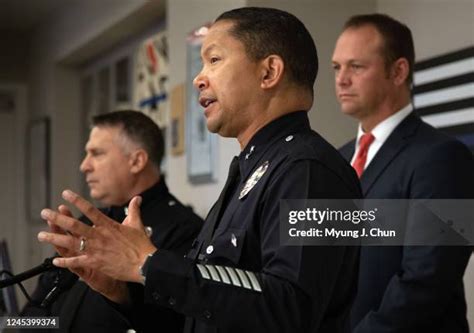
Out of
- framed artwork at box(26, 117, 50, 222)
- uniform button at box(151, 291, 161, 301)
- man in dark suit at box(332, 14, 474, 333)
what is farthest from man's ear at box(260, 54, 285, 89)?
framed artwork at box(26, 117, 50, 222)

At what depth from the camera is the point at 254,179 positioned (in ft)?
4.20

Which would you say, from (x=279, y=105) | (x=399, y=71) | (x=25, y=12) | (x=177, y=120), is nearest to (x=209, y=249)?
(x=279, y=105)

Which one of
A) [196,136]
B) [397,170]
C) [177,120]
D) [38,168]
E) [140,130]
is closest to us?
[397,170]

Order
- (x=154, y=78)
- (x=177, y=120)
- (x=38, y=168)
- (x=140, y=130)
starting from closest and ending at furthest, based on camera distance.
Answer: (x=140, y=130), (x=177, y=120), (x=154, y=78), (x=38, y=168)

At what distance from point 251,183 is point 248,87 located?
16cm

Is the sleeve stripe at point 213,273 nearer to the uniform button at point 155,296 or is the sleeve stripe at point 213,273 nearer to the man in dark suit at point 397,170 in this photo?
the uniform button at point 155,296

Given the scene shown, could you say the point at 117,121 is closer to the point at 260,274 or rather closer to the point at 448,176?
the point at 448,176

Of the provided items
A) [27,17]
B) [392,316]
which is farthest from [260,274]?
[27,17]

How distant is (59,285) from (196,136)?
6.77 ft

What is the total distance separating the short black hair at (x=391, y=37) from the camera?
2100mm

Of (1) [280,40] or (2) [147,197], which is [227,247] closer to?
(1) [280,40]

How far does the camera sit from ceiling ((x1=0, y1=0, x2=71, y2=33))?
561 centimetres

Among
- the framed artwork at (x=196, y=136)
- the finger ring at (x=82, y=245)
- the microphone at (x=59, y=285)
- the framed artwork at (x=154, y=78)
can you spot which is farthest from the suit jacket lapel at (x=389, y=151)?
the framed artwork at (x=154, y=78)

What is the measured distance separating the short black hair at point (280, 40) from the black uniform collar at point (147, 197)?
124cm
